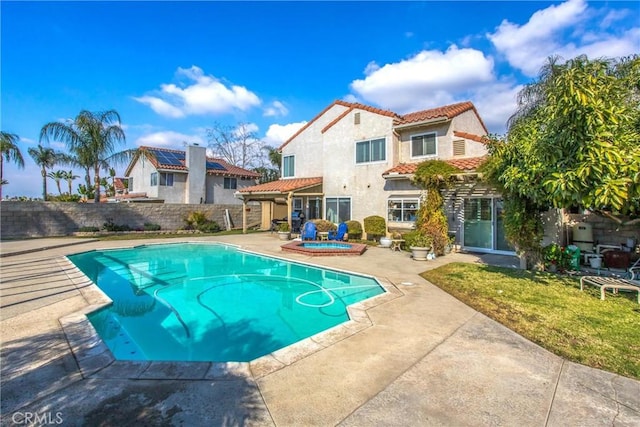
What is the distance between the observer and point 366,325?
6.18 m

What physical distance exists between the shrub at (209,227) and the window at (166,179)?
8.72m

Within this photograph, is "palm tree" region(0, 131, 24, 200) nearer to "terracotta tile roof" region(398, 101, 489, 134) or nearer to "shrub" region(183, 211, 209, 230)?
"shrub" region(183, 211, 209, 230)

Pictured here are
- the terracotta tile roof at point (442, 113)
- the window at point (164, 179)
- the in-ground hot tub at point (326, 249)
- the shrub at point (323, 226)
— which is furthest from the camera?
the window at point (164, 179)

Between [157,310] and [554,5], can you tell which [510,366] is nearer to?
[157,310]

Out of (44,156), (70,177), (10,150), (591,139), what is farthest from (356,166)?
(70,177)

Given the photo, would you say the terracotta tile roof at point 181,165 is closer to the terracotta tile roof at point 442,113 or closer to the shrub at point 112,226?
the shrub at point 112,226

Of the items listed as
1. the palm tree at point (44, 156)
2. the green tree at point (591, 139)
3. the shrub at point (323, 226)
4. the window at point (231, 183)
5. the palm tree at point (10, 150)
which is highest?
the palm tree at point (44, 156)

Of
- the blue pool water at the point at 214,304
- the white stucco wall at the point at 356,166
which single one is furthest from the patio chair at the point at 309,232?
the blue pool water at the point at 214,304

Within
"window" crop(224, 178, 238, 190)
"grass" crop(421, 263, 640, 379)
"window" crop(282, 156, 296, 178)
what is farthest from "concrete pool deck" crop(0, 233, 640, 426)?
"window" crop(224, 178, 238, 190)

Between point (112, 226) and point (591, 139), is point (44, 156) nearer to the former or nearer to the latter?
point (112, 226)

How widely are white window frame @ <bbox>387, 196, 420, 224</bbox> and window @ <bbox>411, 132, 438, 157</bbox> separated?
2776 millimetres

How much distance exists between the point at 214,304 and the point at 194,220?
64.2 feet

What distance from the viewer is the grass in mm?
4949

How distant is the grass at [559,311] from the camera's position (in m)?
4.95
